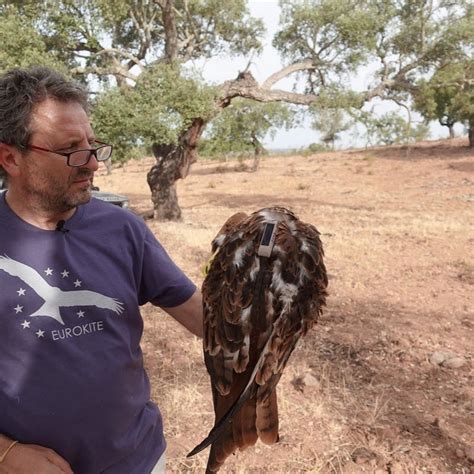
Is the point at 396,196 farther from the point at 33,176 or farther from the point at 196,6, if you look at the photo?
the point at 33,176

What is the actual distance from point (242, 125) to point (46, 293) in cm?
2069

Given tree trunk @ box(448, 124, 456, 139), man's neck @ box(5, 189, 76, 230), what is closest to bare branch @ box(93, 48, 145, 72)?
man's neck @ box(5, 189, 76, 230)

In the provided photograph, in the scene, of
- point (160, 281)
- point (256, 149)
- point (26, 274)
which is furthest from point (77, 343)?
point (256, 149)

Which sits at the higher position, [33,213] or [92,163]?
[92,163]

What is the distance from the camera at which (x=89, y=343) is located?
159 centimetres

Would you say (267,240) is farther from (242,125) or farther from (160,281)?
(242,125)

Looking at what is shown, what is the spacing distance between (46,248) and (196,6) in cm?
1382

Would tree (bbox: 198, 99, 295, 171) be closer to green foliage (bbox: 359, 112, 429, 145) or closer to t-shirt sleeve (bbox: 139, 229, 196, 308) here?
green foliage (bbox: 359, 112, 429, 145)

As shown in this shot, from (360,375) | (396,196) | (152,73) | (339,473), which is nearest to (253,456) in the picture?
(339,473)

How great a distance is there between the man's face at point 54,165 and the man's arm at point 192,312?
0.60 meters

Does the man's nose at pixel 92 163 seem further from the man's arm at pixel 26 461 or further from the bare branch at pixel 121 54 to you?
the bare branch at pixel 121 54

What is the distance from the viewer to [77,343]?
1.56 meters

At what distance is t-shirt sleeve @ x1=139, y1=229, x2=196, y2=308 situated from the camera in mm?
1866

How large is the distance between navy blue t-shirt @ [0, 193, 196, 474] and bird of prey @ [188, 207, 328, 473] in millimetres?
383
